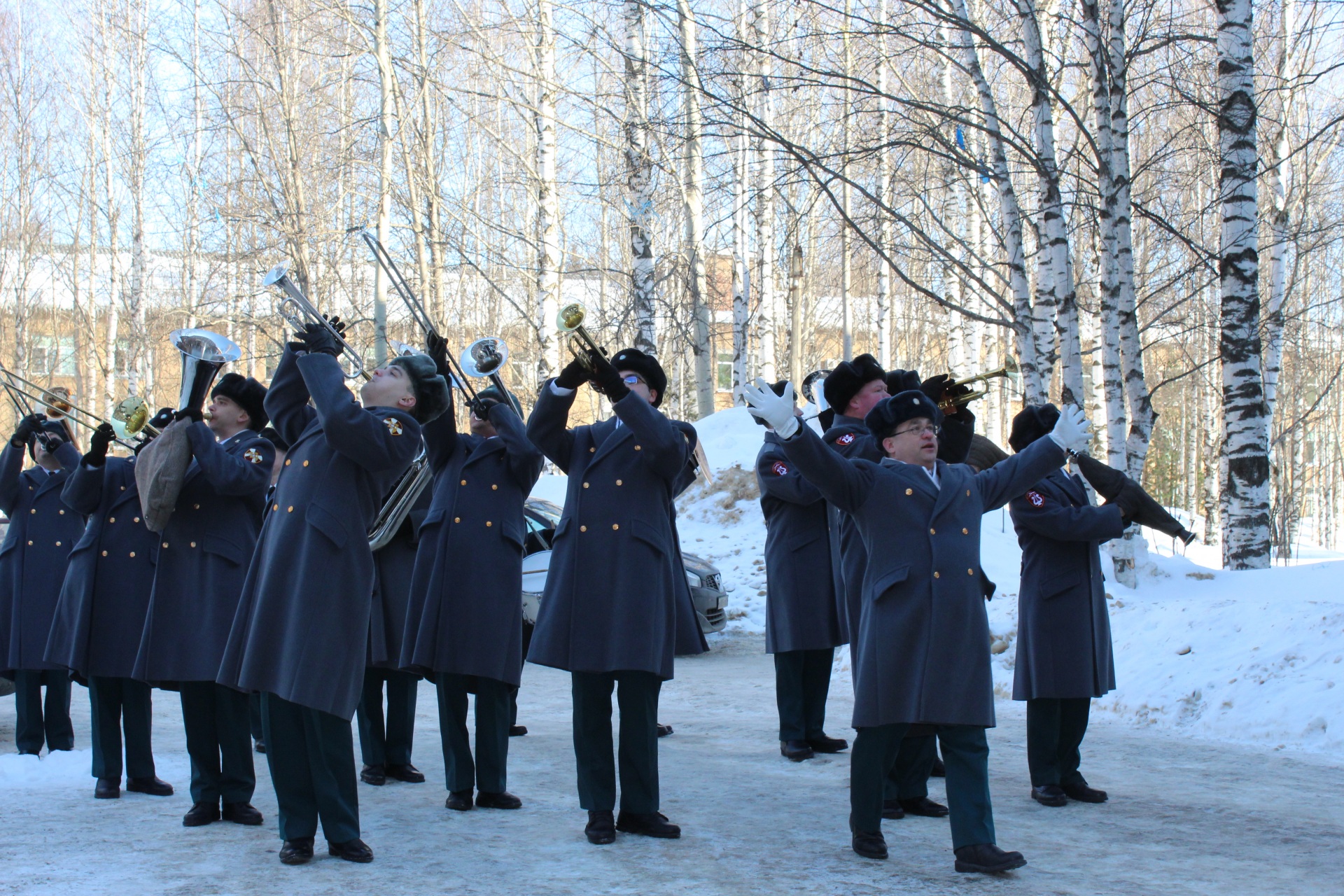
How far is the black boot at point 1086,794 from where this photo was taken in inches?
220

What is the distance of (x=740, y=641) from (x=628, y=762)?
26.2 ft

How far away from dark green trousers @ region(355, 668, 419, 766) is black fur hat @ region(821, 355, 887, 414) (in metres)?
2.47

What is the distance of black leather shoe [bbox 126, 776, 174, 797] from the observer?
5641 millimetres

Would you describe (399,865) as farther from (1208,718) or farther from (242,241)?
(242,241)

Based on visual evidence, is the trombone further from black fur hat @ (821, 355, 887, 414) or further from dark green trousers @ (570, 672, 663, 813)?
black fur hat @ (821, 355, 887, 414)

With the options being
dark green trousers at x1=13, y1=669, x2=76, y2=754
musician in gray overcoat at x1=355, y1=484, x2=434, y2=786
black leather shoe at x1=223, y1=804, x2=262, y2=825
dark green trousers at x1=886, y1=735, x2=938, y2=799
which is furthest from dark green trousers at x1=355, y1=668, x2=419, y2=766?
dark green trousers at x1=886, y1=735, x2=938, y2=799

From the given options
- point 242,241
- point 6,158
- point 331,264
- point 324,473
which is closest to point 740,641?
point 324,473

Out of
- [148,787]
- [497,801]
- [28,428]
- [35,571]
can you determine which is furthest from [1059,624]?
[35,571]

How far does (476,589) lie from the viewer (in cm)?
558

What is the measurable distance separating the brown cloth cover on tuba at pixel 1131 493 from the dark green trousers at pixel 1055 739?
0.88m

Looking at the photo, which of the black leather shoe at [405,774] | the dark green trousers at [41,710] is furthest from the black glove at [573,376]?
the dark green trousers at [41,710]

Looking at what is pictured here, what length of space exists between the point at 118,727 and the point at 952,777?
3726mm

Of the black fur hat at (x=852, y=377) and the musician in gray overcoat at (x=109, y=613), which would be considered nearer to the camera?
the musician in gray overcoat at (x=109, y=613)

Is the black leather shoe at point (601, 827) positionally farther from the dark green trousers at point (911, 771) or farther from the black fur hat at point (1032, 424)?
the black fur hat at point (1032, 424)
